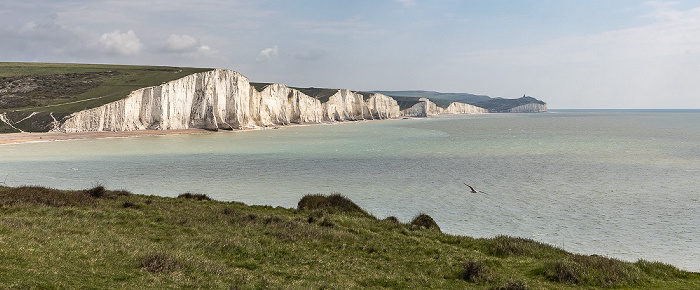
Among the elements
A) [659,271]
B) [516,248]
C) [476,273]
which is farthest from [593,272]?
[516,248]

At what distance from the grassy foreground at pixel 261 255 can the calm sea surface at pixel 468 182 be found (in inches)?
198

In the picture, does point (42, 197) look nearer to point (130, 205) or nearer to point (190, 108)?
point (130, 205)

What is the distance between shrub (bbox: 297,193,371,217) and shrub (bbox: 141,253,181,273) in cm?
1199

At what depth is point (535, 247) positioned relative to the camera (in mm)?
16188

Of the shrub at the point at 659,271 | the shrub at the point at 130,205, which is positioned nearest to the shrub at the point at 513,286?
the shrub at the point at 659,271

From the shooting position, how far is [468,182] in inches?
1416

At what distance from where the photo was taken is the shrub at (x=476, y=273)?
468 inches

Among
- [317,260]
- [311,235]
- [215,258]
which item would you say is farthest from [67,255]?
[311,235]

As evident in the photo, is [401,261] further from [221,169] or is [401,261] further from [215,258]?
[221,169]

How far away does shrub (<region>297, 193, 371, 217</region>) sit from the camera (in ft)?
74.8

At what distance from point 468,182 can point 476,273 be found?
80.7 ft

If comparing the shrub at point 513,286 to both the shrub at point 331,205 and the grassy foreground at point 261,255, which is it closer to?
the grassy foreground at point 261,255

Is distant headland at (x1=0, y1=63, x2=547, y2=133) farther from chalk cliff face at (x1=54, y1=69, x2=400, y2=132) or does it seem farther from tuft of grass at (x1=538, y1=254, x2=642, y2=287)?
tuft of grass at (x1=538, y1=254, x2=642, y2=287)

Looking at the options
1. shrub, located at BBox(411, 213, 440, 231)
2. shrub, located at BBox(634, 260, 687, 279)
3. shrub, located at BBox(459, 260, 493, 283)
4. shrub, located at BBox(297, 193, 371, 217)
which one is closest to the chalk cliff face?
shrub, located at BBox(297, 193, 371, 217)
